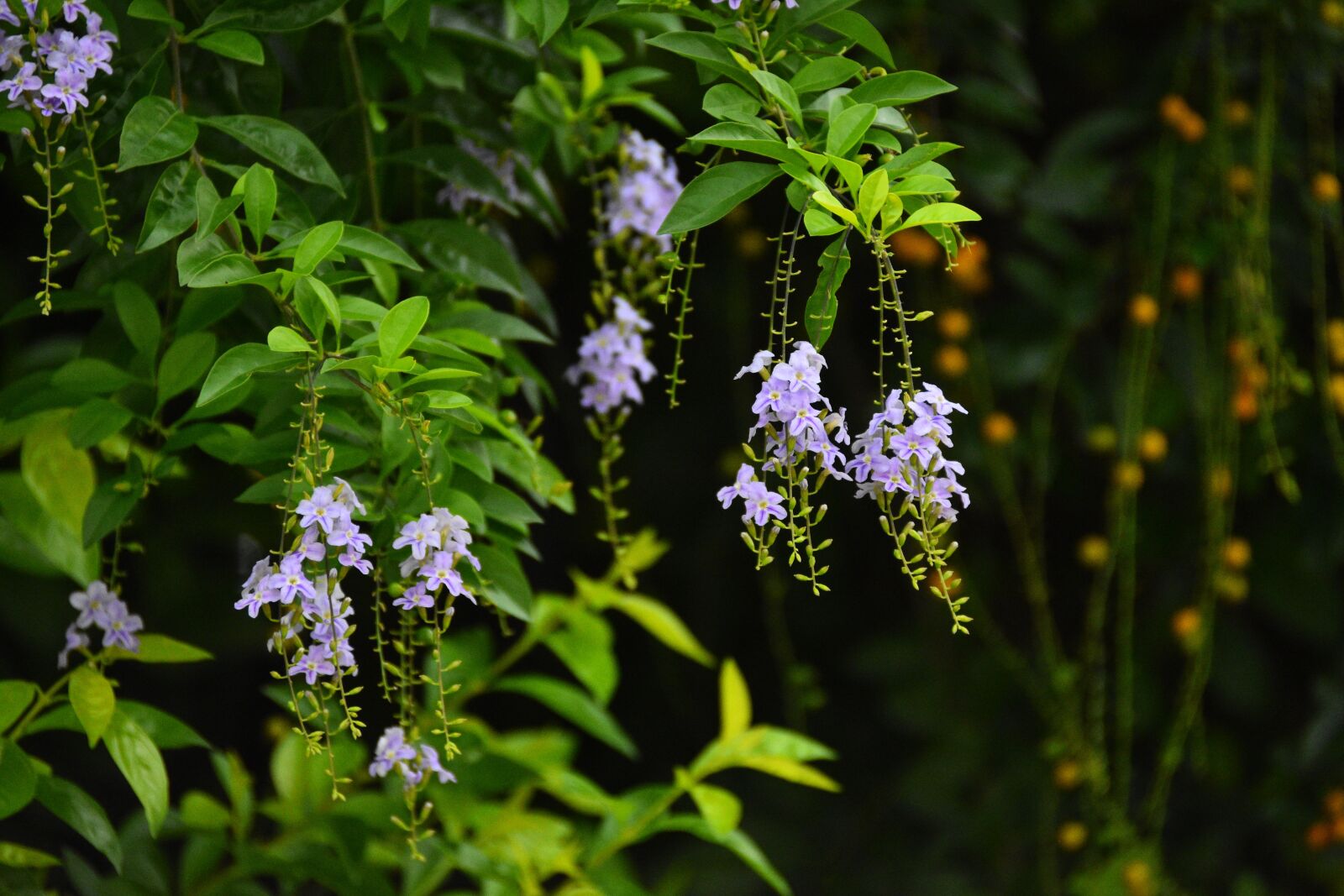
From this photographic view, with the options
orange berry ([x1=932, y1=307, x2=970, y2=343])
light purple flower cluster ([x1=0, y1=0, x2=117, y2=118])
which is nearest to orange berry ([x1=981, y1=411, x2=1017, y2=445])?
orange berry ([x1=932, y1=307, x2=970, y2=343])

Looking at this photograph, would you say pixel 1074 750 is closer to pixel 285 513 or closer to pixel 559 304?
pixel 559 304

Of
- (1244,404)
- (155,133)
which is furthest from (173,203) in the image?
(1244,404)

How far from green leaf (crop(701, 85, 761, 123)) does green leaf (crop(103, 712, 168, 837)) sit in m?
0.56

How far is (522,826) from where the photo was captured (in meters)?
1.17

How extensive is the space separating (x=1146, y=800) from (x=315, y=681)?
129 centimetres

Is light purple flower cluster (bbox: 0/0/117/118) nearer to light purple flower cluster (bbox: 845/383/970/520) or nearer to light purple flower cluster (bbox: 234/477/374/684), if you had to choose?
light purple flower cluster (bbox: 234/477/374/684)

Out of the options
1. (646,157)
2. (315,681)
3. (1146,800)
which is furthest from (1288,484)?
(315,681)

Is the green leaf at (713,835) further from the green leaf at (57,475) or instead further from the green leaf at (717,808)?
the green leaf at (57,475)

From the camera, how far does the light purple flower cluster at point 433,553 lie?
0.71 meters

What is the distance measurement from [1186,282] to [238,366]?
47.7 inches

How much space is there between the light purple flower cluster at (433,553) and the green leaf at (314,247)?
0.50ft

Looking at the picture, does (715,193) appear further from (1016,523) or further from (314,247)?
(1016,523)

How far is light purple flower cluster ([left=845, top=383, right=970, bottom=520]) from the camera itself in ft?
2.24

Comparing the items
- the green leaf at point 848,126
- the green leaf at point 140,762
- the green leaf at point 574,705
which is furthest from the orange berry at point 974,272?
the green leaf at point 140,762
